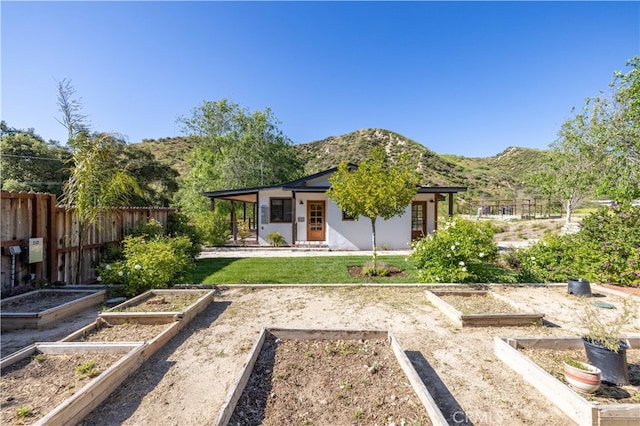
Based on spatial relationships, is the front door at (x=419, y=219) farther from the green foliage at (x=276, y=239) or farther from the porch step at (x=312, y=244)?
the green foliage at (x=276, y=239)

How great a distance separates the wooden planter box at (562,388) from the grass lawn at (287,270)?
3.40 meters

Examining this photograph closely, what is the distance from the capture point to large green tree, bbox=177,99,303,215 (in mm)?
22578

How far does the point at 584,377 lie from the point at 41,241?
8292 mm

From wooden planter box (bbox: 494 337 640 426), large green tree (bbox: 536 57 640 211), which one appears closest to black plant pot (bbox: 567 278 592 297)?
wooden planter box (bbox: 494 337 640 426)

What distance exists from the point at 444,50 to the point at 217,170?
18.9 metres

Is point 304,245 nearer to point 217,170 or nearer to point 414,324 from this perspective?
point 414,324

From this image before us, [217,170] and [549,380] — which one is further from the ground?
[217,170]

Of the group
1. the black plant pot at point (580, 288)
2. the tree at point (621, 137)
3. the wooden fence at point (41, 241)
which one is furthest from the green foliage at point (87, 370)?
the tree at point (621, 137)

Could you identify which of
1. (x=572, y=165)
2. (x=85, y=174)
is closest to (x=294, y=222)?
(x=85, y=174)

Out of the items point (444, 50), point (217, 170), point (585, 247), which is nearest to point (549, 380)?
point (585, 247)

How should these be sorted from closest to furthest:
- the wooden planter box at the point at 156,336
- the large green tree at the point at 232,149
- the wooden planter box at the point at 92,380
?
the wooden planter box at the point at 92,380
the wooden planter box at the point at 156,336
the large green tree at the point at 232,149

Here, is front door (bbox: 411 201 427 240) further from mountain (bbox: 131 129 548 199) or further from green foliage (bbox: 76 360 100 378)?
mountain (bbox: 131 129 548 199)

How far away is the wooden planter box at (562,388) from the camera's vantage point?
212 centimetres

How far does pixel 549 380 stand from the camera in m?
2.57
